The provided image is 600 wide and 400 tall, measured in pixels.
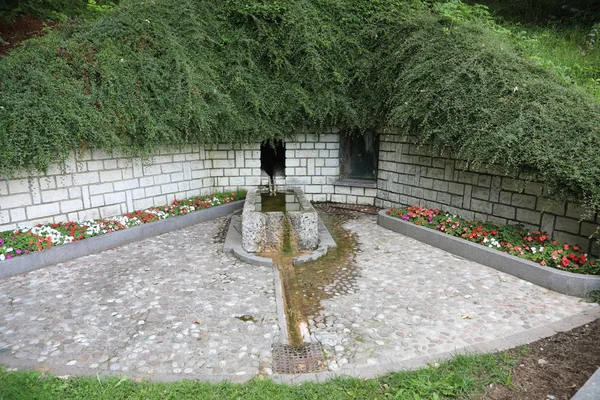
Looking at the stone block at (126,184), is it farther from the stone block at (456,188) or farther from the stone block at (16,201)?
the stone block at (456,188)

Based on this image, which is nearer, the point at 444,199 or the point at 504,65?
the point at 504,65

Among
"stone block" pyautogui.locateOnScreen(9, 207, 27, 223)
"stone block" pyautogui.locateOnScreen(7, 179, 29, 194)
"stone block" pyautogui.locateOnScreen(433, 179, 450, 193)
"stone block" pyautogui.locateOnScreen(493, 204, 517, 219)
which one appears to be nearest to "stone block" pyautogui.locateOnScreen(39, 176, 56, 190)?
"stone block" pyautogui.locateOnScreen(7, 179, 29, 194)

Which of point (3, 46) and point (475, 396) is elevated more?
point (3, 46)

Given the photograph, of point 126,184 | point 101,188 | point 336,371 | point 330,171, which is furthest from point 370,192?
point 336,371

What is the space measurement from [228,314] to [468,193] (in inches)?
204

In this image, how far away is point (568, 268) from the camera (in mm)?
5148

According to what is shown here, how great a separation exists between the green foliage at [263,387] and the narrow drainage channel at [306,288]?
0.37 m

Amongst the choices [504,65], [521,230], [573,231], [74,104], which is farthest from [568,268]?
[74,104]

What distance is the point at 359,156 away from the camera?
10320mm

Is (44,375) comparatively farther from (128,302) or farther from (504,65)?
(504,65)

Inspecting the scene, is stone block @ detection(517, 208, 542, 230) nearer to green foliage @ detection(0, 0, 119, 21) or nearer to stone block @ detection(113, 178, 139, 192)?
stone block @ detection(113, 178, 139, 192)

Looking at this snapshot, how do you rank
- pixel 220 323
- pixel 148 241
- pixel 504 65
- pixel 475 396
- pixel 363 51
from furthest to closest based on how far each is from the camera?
pixel 363 51, pixel 148 241, pixel 504 65, pixel 220 323, pixel 475 396

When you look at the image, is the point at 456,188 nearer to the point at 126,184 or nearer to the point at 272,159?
the point at 272,159

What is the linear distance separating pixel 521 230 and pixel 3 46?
42.1 ft
